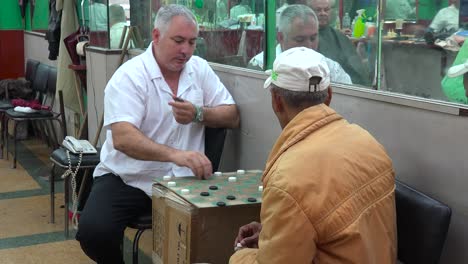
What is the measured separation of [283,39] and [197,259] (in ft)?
4.30

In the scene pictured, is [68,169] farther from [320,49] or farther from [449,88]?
[449,88]

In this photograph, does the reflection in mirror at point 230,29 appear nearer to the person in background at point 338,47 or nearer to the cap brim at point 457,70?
A: the person in background at point 338,47

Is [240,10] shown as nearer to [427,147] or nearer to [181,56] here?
[181,56]

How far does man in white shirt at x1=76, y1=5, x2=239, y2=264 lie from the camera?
3.13m

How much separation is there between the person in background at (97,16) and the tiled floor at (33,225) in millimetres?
1425

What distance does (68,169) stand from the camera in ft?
13.2

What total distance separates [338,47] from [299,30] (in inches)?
11.3

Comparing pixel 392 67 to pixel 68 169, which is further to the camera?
pixel 68 169

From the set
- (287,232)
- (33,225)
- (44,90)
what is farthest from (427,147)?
(44,90)

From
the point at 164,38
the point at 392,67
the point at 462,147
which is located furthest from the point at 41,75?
the point at 462,147

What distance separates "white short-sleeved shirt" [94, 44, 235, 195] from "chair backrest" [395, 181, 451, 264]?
1328 mm

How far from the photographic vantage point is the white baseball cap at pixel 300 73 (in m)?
1.99

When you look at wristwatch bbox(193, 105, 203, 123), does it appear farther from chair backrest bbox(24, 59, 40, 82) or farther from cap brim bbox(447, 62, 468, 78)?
chair backrest bbox(24, 59, 40, 82)

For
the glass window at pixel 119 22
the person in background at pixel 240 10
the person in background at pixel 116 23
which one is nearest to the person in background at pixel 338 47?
the person in background at pixel 240 10
